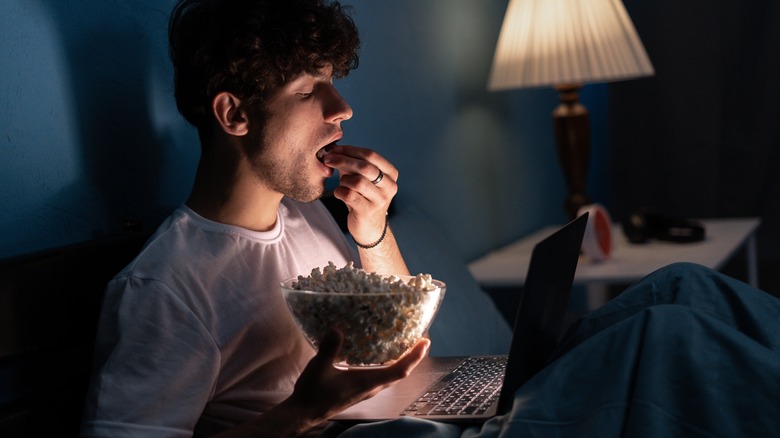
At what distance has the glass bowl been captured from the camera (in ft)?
3.25

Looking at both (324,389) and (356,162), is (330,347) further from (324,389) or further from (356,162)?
(356,162)

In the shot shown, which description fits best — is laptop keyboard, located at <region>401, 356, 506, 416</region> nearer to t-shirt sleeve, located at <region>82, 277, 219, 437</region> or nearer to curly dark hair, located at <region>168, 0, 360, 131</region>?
t-shirt sleeve, located at <region>82, 277, 219, 437</region>

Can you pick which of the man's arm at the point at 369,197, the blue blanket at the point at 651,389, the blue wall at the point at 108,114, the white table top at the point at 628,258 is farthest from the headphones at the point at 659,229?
the blue blanket at the point at 651,389

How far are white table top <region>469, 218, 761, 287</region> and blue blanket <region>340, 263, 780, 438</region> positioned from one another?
1.10 meters

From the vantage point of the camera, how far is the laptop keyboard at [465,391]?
3.63 ft

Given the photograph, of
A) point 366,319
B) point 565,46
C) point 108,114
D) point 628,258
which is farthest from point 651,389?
point 565,46

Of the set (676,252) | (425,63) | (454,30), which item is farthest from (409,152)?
(676,252)

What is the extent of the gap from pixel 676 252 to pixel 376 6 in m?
1.01

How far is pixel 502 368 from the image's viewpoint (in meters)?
1.30

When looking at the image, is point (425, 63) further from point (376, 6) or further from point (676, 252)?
point (676, 252)

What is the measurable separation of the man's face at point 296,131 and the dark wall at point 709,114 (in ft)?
8.22

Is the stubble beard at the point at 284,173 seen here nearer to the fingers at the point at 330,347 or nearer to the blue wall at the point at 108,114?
the blue wall at the point at 108,114

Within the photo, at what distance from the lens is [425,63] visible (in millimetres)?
2314

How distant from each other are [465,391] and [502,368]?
13cm
